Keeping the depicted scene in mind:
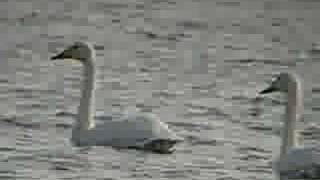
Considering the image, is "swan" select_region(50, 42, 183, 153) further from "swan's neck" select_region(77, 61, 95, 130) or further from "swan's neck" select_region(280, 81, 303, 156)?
"swan's neck" select_region(280, 81, 303, 156)

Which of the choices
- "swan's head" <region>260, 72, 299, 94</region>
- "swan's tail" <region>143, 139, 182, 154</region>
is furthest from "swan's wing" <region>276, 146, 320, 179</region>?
"swan's tail" <region>143, 139, 182, 154</region>

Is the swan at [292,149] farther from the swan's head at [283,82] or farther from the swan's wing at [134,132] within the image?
the swan's wing at [134,132]

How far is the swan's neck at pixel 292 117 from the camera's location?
1323 cm

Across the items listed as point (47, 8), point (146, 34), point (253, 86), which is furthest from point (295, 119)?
point (47, 8)

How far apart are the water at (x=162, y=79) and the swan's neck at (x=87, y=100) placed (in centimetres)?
17

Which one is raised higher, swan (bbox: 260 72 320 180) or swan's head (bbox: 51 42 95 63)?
swan's head (bbox: 51 42 95 63)

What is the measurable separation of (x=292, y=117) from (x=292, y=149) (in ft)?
1.59

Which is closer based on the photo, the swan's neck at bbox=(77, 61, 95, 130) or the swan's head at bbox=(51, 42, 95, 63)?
the swan's neck at bbox=(77, 61, 95, 130)

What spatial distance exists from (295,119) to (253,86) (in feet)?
11.6

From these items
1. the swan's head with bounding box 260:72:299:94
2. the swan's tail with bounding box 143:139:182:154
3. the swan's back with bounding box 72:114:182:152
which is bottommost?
the swan's tail with bounding box 143:139:182:154

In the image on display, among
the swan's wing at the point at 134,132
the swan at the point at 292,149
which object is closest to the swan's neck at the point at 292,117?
the swan at the point at 292,149

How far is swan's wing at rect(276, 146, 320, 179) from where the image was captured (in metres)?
12.6

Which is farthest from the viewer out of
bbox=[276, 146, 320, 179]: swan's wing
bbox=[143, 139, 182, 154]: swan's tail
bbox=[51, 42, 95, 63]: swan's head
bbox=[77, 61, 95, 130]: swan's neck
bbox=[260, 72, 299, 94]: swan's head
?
bbox=[51, 42, 95, 63]: swan's head

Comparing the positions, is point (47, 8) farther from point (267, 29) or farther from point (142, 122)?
point (142, 122)
